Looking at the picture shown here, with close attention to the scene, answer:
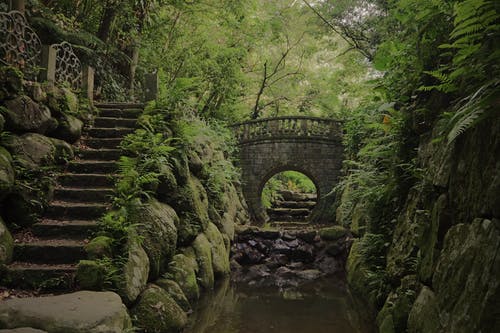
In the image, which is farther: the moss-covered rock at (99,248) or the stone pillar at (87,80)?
the stone pillar at (87,80)

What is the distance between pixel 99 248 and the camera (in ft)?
15.8

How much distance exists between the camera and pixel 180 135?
26.1ft

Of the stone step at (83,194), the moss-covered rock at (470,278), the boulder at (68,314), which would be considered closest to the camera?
A: the moss-covered rock at (470,278)

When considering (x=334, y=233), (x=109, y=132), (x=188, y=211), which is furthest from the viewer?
(x=334, y=233)

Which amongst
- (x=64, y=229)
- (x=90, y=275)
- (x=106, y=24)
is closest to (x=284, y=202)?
(x=106, y=24)

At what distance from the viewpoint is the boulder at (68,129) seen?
6922 mm

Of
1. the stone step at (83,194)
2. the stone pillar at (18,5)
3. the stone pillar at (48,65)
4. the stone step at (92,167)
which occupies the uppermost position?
the stone pillar at (18,5)

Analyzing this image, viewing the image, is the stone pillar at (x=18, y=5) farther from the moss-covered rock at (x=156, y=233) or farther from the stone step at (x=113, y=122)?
the moss-covered rock at (x=156, y=233)

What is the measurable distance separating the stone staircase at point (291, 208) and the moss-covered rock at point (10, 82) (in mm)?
13682

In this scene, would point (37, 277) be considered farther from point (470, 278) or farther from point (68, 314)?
point (470, 278)

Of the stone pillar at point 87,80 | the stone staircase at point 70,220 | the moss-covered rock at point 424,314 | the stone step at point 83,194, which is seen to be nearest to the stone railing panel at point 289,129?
the stone pillar at point 87,80

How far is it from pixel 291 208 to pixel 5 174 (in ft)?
54.9

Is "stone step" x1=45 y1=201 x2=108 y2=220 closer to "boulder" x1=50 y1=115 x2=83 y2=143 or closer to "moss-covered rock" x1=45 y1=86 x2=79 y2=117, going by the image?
"boulder" x1=50 y1=115 x2=83 y2=143

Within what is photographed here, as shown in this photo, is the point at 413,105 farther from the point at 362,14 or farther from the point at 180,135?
the point at 362,14
